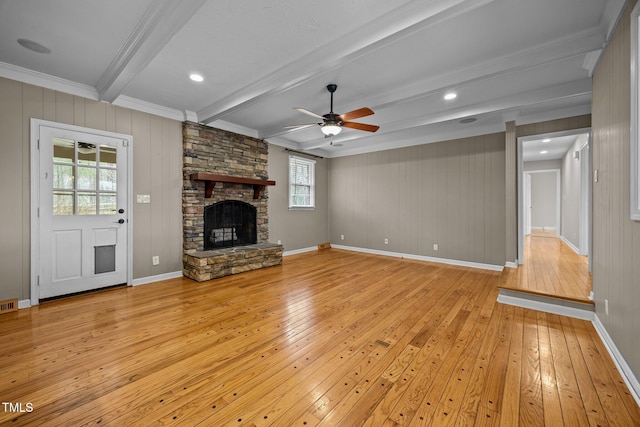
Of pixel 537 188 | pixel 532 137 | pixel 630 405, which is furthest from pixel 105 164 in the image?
pixel 537 188

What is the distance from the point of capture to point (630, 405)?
1.60m

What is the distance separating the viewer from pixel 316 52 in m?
2.73

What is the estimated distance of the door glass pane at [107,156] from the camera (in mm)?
3758

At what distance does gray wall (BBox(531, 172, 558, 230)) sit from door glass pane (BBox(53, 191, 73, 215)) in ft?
43.4

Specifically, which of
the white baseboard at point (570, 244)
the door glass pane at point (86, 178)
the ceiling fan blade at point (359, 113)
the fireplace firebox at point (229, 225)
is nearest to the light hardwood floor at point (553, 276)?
the white baseboard at point (570, 244)

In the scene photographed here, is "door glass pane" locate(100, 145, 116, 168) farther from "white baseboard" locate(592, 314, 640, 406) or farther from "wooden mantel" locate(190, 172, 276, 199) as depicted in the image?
"white baseboard" locate(592, 314, 640, 406)

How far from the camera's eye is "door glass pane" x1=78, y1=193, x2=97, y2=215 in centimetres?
359

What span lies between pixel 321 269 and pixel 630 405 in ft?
13.0

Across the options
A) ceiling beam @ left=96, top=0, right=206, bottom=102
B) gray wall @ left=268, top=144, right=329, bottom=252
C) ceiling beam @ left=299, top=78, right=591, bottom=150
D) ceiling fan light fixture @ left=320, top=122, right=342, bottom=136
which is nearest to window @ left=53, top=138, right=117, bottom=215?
ceiling beam @ left=96, top=0, right=206, bottom=102

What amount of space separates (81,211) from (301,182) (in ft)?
14.5

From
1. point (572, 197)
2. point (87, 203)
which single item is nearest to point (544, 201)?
point (572, 197)

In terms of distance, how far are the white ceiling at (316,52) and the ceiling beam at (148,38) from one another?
0.04ft

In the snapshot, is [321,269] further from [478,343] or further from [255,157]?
[478,343]

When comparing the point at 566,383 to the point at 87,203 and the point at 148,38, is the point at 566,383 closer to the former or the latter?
the point at 148,38
